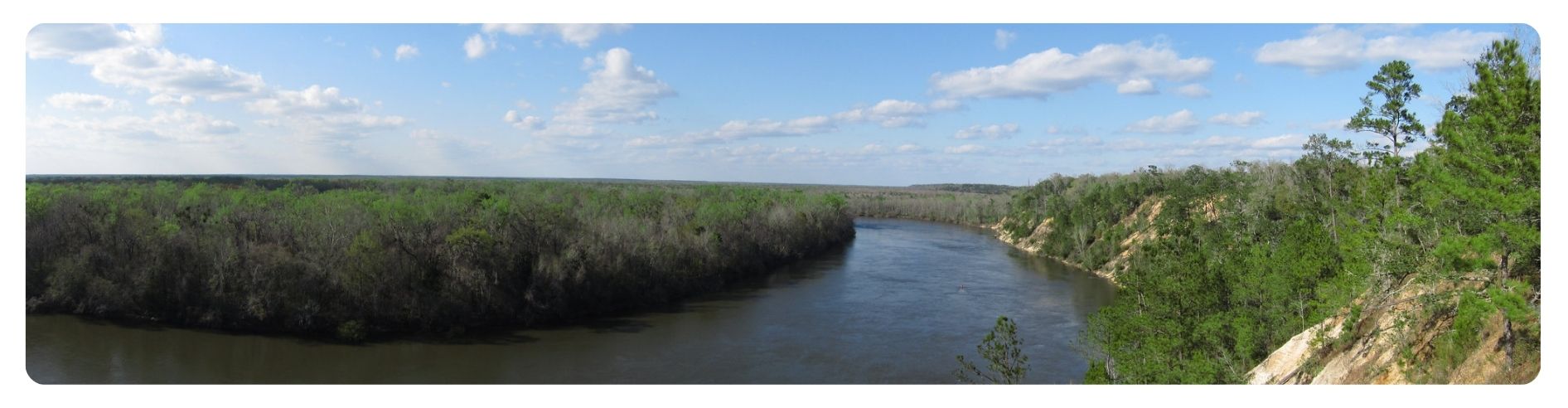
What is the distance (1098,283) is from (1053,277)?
9.04ft

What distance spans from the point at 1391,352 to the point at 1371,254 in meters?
2.12

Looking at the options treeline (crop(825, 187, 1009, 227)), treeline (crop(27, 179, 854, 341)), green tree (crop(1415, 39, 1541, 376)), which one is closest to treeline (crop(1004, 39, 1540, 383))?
green tree (crop(1415, 39, 1541, 376))

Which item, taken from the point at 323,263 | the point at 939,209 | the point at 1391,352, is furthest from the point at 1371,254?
the point at 939,209

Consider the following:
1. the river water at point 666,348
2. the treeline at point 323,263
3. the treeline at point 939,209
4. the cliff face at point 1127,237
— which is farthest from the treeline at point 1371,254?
the treeline at point 939,209

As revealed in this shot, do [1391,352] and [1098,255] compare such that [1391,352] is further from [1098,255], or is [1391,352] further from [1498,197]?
[1098,255]

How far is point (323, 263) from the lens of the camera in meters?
29.6

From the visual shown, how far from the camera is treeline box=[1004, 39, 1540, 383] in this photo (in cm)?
1123

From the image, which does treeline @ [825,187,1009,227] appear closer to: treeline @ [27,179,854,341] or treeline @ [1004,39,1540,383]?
treeline @ [1004,39,1540,383]

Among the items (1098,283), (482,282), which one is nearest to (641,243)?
(482,282)

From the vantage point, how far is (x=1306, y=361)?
A: 15703 mm

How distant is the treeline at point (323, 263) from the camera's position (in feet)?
95.0

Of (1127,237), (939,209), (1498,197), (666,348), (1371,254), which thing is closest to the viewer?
(1498,197)

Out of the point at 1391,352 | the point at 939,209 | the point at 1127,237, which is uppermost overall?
the point at 939,209

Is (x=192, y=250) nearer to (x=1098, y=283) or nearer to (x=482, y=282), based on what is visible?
(x=482, y=282)
